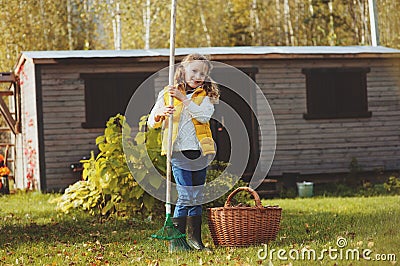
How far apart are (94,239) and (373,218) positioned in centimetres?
350

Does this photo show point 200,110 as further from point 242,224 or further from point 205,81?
point 242,224

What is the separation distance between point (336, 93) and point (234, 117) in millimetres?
2175

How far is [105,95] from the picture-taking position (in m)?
16.0

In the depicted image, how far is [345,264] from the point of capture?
666 centimetres

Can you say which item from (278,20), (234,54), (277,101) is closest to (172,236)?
(234,54)

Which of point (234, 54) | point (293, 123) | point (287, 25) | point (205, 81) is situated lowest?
point (293, 123)

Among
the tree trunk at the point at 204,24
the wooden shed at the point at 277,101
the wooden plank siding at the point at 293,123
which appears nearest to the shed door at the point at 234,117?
the wooden shed at the point at 277,101

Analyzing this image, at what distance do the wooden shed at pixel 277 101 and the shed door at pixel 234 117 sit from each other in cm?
5

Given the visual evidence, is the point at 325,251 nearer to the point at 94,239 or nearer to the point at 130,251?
the point at 130,251

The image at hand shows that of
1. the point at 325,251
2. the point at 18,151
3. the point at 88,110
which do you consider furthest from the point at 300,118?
the point at 325,251

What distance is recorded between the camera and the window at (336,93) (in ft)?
55.8

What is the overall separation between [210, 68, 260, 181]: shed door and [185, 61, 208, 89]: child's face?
27.3 ft

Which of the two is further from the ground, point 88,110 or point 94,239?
point 88,110

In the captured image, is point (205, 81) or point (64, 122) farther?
point (64, 122)
